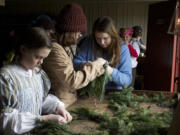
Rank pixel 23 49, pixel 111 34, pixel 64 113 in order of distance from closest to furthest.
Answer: pixel 23 49 < pixel 64 113 < pixel 111 34

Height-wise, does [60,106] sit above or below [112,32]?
below

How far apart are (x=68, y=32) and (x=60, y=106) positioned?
24.4 inches

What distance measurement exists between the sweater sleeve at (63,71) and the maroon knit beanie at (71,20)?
0.19m

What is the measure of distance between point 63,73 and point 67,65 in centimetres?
7

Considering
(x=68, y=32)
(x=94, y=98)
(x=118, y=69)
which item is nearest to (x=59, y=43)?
(x=68, y=32)

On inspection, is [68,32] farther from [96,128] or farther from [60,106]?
[96,128]

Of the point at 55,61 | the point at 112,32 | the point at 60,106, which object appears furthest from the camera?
the point at 112,32

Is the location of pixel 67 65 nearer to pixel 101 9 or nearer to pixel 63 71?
pixel 63 71

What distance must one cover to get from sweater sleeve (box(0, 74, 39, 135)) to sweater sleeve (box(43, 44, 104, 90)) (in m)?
0.45

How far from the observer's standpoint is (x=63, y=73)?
168cm

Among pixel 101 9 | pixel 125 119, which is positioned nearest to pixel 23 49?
pixel 125 119

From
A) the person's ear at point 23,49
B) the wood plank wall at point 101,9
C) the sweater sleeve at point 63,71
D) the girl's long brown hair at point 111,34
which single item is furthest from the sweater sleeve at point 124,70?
the wood plank wall at point 101,9

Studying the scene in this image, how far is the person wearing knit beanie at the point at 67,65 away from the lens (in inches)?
66.8

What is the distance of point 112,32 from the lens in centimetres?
213
